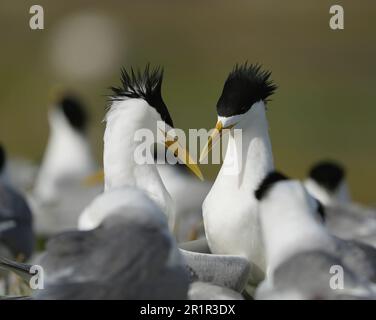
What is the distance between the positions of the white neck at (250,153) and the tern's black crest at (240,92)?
0.05 meters

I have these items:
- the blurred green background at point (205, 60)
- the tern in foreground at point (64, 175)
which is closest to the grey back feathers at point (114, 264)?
the tern in foreground at point (64, 175)

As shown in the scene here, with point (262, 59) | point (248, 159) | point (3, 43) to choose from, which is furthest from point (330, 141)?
point (248, 159)

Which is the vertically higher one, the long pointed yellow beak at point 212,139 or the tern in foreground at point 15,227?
the long pointed yellow beak at point 212,139

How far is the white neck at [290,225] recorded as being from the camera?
4215 mm

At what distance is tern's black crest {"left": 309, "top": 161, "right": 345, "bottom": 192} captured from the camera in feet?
31.4

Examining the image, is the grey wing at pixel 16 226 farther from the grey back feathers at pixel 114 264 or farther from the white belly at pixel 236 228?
the grey back feathers at pixel 114 264

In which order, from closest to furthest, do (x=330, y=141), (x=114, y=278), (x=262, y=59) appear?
(x=114, y=278)
(x=330, y=141)
(x=262, y=59)

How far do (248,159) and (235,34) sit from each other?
59.1ft

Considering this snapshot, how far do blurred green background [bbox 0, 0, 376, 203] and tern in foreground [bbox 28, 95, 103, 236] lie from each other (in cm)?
440

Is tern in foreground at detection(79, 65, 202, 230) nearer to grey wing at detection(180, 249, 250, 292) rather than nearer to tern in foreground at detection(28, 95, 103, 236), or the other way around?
grey wing at detection(180, 249, 250, 292)

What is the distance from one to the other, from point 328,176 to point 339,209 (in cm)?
104
